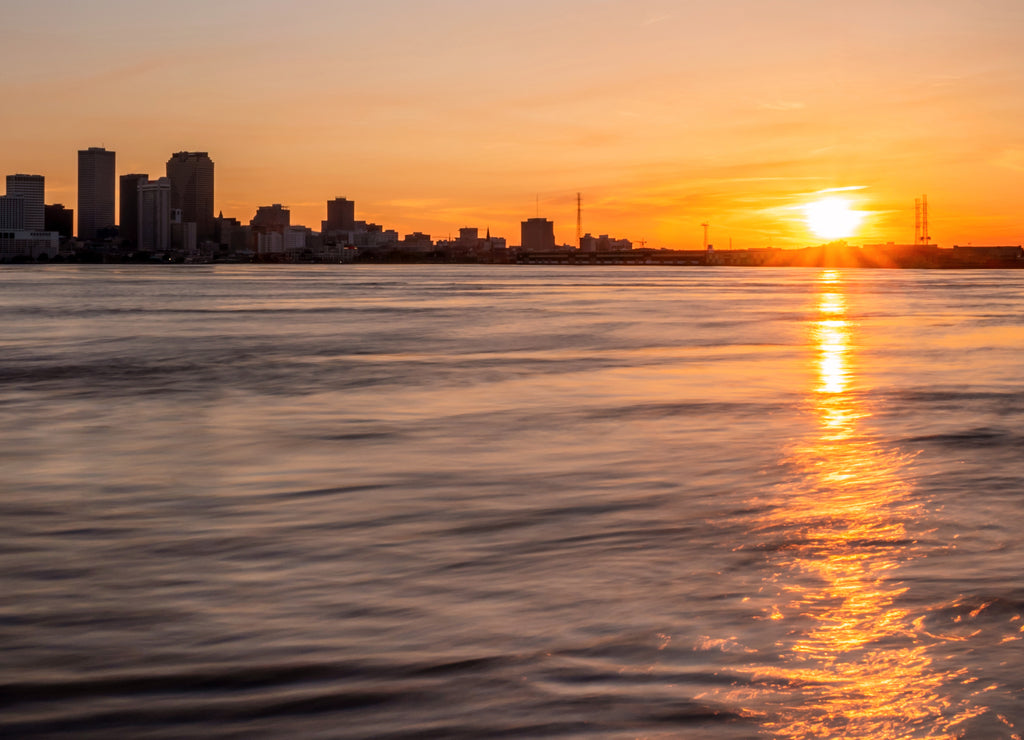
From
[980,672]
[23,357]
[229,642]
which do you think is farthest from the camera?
[23,357]

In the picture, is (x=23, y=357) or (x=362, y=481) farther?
(x=23, y=357)

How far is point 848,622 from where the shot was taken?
6.61 m

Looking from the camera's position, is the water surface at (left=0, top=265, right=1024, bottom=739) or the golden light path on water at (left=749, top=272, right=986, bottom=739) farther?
the water surface at (left=0, top=265, right=1024, bottom=739)

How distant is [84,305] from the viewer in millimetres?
63531

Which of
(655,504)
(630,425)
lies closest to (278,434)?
(630,425)

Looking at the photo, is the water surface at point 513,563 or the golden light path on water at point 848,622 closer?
the golden light path on water at point 848,622

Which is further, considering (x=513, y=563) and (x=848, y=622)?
(x=513, y=563)

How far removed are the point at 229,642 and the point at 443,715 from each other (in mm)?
1631

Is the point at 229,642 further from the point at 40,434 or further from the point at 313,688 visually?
the point at 40,434

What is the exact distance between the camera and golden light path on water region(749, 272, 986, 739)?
519cm

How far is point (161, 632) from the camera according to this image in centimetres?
642

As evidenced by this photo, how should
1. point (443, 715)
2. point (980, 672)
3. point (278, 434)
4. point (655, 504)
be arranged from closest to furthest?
point (443, 715) < point (980, 672) < point (655, 504) < point (278, 434)

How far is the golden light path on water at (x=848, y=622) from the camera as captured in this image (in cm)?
519

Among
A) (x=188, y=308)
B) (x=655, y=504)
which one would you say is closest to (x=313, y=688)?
(x=655, y=504)
